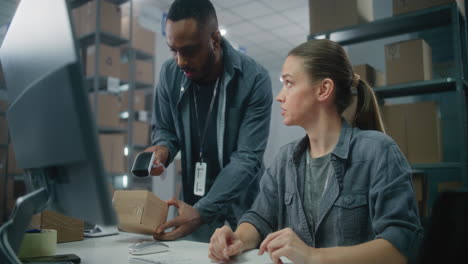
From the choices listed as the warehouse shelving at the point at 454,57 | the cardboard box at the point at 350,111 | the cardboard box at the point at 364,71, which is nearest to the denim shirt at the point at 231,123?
the cardboard box at the point at 350,111

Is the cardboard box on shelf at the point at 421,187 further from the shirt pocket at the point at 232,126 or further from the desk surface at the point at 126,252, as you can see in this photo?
the desk surface at the point at 126,252

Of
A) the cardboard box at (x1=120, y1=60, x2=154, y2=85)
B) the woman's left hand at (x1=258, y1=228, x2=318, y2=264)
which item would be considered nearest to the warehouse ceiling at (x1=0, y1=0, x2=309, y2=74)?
the cardboard box at (x1=120, y1=60, x2=154, y2=85)

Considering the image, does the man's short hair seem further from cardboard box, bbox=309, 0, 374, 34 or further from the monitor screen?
cardboard box, bbox=309, 0, 374, 34

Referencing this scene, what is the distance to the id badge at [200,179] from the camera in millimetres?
1354

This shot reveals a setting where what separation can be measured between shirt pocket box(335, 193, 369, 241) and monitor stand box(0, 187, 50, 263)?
2.34 feet

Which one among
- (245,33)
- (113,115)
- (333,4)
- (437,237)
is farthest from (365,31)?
(245,33)

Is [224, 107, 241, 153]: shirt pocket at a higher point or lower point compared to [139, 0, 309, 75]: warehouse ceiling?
lower

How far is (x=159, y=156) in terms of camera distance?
127cm

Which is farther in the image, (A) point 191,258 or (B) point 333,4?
(B) point 333,4

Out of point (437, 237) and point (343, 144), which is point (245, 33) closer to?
point (343, 144)

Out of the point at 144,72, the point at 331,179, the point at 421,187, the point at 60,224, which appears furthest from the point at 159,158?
the point at 144,72

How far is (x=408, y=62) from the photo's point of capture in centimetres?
218

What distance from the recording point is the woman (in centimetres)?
84

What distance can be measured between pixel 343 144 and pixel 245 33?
197 inches
